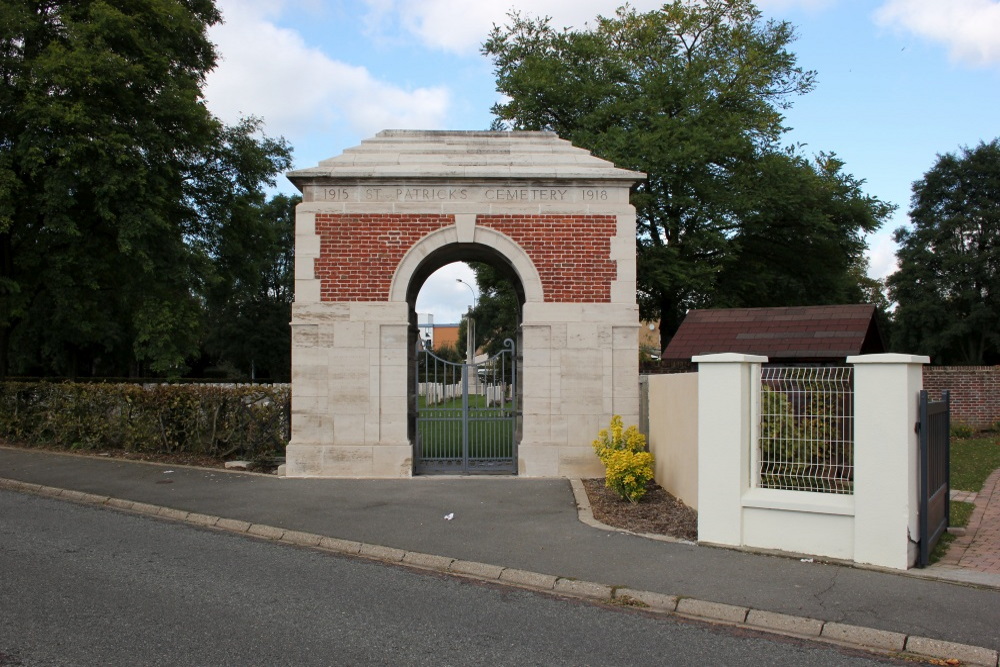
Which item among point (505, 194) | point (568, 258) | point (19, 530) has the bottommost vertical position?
point (19, 530)

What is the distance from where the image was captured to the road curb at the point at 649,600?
17.6 ft

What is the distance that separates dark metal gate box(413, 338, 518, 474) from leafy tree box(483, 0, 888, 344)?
12923mm

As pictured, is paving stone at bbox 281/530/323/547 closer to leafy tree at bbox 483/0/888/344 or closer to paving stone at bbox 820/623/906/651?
paving stone at bbox 820/623/906/651

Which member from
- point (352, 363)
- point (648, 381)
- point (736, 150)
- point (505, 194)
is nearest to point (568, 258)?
point (505, 194)

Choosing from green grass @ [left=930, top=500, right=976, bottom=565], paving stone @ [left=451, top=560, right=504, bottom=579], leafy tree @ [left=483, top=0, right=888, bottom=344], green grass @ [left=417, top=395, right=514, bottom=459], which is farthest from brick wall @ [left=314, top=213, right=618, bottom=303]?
leafy tree @ [left=483, top=0, right=888, bottom=344]

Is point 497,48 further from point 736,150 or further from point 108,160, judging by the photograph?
point 108,160

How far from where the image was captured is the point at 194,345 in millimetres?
21609

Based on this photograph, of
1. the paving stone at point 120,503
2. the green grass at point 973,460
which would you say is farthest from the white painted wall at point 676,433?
the paving stone at point 120,503

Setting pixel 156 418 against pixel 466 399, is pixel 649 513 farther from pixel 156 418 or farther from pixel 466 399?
pixel 156 418

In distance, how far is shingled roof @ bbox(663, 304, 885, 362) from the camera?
1675 centimetres

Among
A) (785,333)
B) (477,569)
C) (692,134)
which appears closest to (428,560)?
(477,569)

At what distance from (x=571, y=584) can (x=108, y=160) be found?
45.8 ft

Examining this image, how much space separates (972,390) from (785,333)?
9671 mm

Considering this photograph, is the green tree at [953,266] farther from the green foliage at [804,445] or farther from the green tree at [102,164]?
the green foliage at [804,445]
